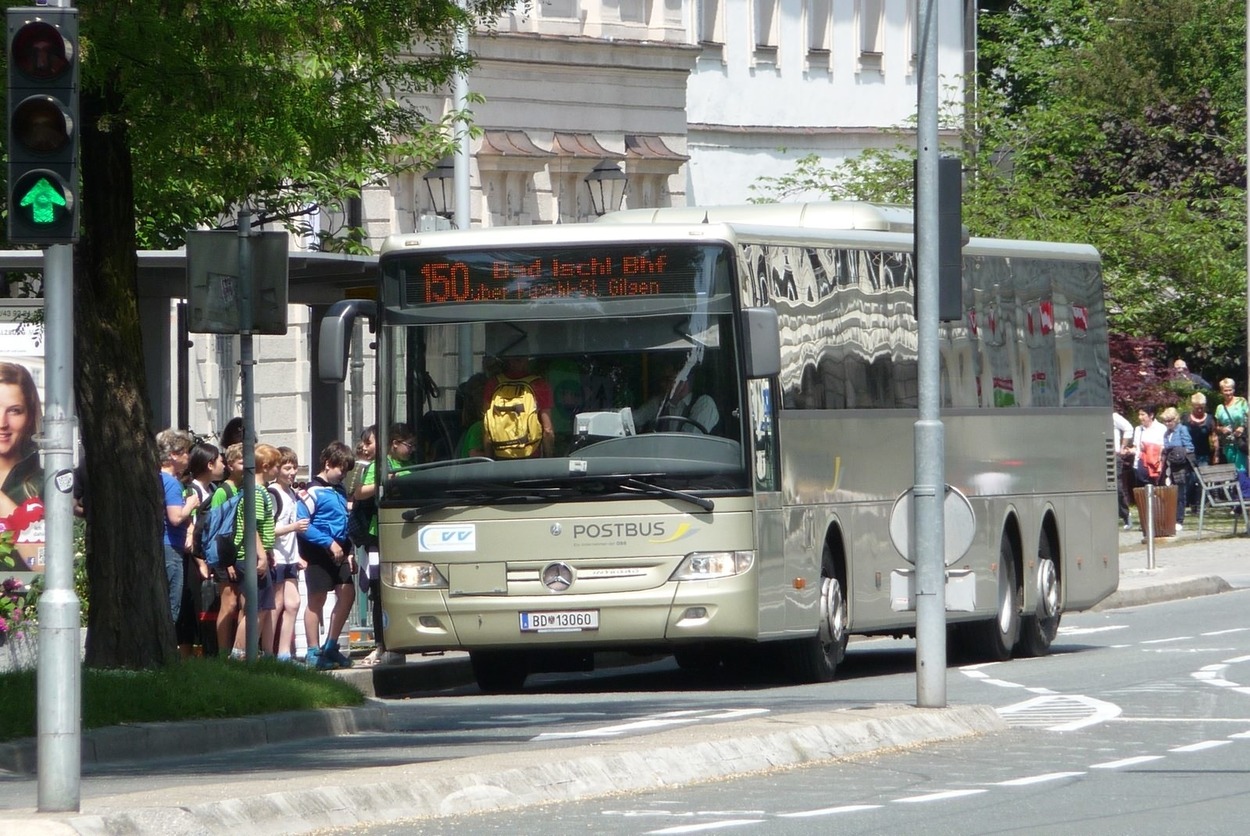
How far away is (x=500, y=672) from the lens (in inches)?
758

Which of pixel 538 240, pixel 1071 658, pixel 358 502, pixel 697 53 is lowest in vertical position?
pixel 1071 658

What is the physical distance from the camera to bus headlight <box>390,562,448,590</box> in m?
17.9

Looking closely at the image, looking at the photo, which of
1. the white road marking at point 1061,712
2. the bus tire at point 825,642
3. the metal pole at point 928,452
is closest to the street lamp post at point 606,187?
the bus tire at point 825,642

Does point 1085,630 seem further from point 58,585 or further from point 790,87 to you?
point 790,87

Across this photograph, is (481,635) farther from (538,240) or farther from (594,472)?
(538,240)

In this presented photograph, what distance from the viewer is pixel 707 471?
1759 cm

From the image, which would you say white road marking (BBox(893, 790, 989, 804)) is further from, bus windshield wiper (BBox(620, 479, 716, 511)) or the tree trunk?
bus windshield wiper (BBox(620, 479, 716, 511))

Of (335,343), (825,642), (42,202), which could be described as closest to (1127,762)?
(825,642)

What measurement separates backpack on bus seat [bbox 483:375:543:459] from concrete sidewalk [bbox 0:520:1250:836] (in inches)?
94.6

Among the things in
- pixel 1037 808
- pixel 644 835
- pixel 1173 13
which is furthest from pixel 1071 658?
pixel 1173 13

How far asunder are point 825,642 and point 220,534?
4323mm

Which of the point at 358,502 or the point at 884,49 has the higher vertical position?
the point at 884,49

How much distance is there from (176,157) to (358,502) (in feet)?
14.3

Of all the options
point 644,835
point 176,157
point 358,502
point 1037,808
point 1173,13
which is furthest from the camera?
point 1173,13
